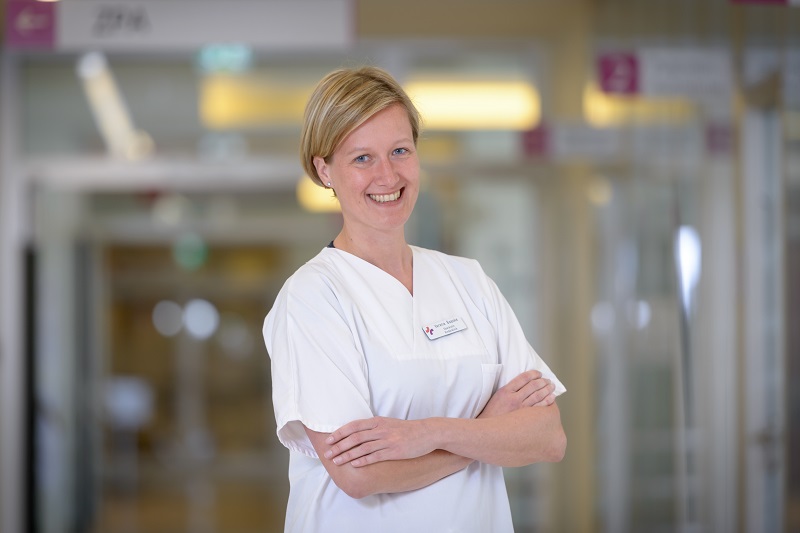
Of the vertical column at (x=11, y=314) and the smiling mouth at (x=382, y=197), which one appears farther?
the vertical column at (x=11, y=314)

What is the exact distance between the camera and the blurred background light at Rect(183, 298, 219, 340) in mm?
8578

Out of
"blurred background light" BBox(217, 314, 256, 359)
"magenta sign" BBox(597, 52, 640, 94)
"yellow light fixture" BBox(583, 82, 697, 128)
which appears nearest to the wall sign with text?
"magenta sign" BBox(597, 52, 640, 94)

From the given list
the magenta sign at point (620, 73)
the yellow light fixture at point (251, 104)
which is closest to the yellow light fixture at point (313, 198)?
the yellow light fixture at point (251, 104)

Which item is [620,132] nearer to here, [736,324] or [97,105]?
[736,324]

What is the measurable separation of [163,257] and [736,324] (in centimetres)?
486

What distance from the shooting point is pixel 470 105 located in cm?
740

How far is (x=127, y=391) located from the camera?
8.28 meters

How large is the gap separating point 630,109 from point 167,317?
13.8ft

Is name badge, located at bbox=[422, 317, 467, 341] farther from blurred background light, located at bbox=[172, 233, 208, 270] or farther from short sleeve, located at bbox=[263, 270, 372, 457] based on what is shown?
blurred background light, located at bbox=[172, 233, 208, 270]

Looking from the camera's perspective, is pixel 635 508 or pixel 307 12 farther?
pixel 635 508

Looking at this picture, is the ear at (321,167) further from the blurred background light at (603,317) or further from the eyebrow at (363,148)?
the blurred background light at (603,317)

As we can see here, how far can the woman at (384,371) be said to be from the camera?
6.75ft

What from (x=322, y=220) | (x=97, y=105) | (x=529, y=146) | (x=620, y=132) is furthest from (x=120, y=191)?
(x=620, y=132)

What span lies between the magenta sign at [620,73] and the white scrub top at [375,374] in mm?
3644
